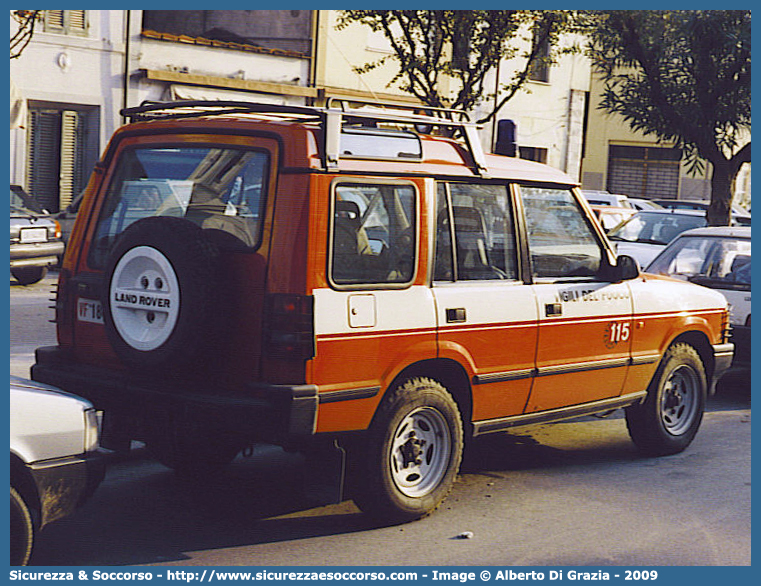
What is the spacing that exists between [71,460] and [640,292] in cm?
397

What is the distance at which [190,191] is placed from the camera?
545 centimetres

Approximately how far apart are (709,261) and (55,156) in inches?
590

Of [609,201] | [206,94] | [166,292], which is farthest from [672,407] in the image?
[609,201]

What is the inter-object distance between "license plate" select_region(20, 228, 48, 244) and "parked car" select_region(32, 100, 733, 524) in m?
9.53

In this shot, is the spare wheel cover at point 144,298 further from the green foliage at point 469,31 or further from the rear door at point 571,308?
the green foliage at point 469,31

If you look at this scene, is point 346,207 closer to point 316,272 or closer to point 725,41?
point 316,272

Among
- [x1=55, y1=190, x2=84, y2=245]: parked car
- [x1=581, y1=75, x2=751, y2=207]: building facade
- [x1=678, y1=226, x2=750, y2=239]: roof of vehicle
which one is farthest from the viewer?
[x1=581, y1=75, x2=751, y2=207]: building facade

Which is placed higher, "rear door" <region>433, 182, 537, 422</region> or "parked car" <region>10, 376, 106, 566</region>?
"rear door" <region>433, 182, 537, 422</region>

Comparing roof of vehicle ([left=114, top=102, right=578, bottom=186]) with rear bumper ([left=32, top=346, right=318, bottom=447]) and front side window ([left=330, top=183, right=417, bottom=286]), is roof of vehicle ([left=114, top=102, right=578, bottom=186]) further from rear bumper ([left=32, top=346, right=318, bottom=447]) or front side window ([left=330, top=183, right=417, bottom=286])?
rear bumper ([left=32, top=346, right=318, bottom=447])

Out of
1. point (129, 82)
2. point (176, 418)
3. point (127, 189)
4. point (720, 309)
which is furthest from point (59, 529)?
point (129, 82)

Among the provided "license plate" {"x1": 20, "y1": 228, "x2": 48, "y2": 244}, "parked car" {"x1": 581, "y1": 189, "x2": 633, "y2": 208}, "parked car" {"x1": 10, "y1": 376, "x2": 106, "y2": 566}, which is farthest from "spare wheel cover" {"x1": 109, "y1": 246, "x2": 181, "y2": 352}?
"parked car" {"x1": 581, "y1": 189, "x2": 633, "y2": 208}

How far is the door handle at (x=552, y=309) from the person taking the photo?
20.8 feet

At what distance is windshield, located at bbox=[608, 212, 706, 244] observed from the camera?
49.6ft

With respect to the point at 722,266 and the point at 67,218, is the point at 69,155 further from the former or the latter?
the point at 722,266
